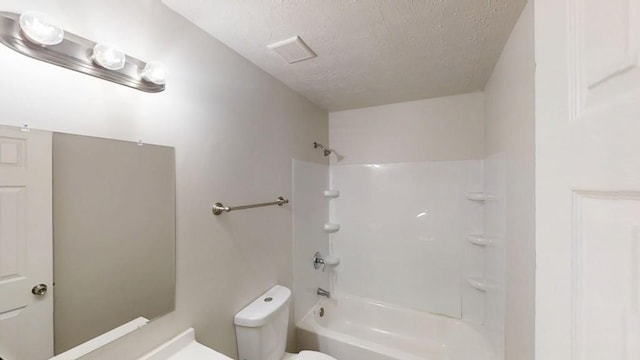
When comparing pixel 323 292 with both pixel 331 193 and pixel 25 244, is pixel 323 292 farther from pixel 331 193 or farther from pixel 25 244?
pixel 25 244

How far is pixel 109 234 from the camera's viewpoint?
86 cm

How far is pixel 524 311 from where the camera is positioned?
39.7 inches

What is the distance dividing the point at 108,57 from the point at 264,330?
145cm

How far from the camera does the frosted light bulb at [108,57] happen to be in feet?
2.55

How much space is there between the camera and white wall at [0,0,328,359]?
29.2 inches

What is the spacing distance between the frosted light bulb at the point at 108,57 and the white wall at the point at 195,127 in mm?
74

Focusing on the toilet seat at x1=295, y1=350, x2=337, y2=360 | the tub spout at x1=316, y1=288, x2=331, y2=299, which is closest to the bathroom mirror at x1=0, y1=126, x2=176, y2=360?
the toilet seat at x1=295, y1=350, x2=337, y2=360

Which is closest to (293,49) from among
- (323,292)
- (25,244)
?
(25,244)

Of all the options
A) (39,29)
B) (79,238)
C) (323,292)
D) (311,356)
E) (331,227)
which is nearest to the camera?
(39,29)

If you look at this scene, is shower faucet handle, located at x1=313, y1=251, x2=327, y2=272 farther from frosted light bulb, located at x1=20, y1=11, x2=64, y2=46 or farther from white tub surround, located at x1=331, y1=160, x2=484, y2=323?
frosted light bulb, located at x1=20, y1=11, x2=64, y2=46

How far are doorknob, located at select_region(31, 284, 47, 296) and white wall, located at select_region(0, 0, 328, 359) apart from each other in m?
0.30
